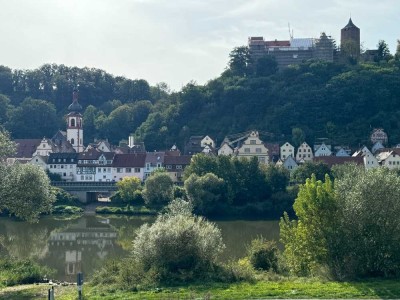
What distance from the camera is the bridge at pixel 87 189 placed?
67.4 metres

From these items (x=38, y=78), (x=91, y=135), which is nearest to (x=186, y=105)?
(x=91, y=135)

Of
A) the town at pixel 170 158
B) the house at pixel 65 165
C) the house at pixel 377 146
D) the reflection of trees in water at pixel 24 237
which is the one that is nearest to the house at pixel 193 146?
the town at pixel 170 158

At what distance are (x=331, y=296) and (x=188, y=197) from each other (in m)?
41.6

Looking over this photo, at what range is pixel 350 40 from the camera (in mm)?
115188

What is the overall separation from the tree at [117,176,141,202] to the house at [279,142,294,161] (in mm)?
24692

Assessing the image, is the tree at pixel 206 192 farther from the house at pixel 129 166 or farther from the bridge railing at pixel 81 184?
the house at pixel 129 166

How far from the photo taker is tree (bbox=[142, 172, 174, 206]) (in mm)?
62094

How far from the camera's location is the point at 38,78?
13238 cm

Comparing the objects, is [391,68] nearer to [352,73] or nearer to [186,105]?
[352,73]

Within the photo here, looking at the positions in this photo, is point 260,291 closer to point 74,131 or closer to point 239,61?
point 74,131

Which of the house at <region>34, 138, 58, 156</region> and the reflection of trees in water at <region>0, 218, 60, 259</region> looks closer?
the reflection of trees in water at <region>0, 218, 60, 259</region>

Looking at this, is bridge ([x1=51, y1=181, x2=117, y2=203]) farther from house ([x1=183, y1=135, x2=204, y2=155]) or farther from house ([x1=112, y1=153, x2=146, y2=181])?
house ([x1=183, y1=135, x2=204, y2=155])

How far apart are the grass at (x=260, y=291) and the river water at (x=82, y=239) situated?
8.92m

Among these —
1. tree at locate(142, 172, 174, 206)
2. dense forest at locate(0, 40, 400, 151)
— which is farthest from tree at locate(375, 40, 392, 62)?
tree at locate(142, 172, 174, 206)
